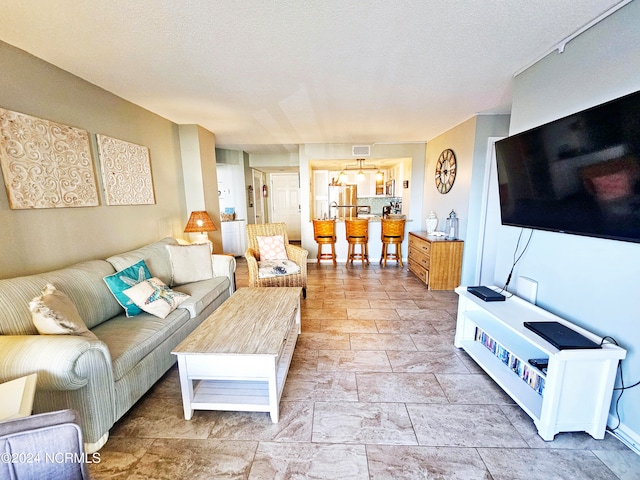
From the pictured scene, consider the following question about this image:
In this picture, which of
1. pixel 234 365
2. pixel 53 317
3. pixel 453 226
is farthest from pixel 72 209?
pixel 453 226

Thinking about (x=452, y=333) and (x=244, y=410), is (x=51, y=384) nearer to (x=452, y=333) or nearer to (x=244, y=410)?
(x=244, y=410)

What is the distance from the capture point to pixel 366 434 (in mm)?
1493

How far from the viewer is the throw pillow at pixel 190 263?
2742 mm

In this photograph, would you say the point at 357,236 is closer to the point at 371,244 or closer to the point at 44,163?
the point at 371,244

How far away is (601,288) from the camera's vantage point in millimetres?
1535

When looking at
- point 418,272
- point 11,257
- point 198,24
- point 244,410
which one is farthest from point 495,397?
point 11,257

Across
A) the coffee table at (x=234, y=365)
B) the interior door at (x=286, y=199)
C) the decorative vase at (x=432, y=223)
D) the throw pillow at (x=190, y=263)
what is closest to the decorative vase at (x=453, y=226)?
the decorative vase at (x=432, y=223)

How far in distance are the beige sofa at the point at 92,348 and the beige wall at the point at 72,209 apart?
0.29 metres

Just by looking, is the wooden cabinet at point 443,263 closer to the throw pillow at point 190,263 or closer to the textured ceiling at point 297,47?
the textured ceiling at point 297,47

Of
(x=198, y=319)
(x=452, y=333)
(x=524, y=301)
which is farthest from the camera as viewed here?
(x=452, y=333)

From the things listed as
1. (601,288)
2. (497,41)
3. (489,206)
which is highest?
(497,41)

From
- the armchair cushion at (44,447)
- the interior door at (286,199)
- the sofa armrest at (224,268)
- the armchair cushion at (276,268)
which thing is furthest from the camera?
the interior door at (286,199)

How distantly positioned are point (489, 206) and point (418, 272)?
4.55ft

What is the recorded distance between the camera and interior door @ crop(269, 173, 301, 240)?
7.74 m
